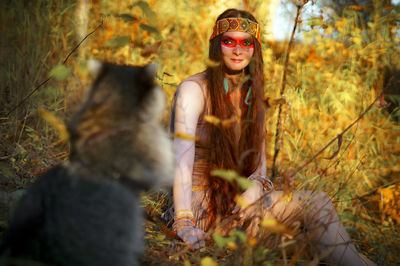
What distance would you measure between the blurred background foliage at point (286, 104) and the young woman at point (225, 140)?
0.25 metres

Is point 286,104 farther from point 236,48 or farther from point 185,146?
point 185,146

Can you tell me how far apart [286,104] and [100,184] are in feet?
7.86

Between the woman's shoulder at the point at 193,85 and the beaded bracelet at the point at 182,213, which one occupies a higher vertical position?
the woman's shoulder at the point at 193,85

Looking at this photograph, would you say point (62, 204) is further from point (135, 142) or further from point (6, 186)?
point (6, 186)

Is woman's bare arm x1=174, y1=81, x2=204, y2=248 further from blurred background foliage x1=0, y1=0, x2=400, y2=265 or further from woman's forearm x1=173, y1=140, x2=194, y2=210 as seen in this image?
blurred background foliage x1=0, y1=0, x2=400, y2=265

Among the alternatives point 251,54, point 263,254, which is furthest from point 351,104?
point 263,254

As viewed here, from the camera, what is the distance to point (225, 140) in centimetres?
226

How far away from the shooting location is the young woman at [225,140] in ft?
6.99

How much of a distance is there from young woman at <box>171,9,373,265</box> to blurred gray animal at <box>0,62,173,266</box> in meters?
0.94

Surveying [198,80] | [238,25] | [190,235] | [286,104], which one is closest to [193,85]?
[198,80]

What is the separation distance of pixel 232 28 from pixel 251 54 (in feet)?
0.82

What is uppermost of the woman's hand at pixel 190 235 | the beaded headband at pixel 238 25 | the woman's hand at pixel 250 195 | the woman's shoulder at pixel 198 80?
the beaded headband at pixel 238 25

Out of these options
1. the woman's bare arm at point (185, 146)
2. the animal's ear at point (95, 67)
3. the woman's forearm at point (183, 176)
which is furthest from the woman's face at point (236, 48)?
the animal's ear at point (95, 67)

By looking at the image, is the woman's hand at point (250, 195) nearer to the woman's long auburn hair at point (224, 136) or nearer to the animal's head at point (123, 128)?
the woman's long auburn hair at point (224, 136)
